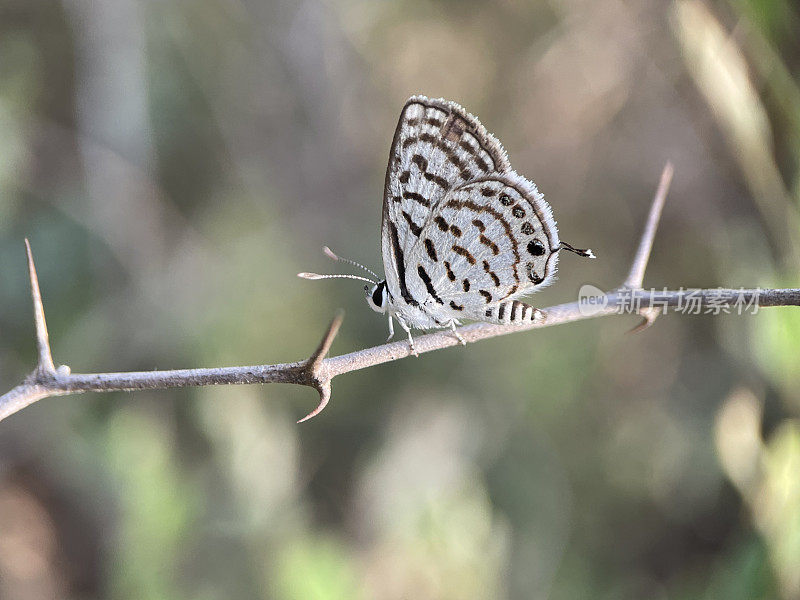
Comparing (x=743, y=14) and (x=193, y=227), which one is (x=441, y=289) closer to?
(x=743, y=14)

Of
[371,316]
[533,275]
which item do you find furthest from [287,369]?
[371,316]

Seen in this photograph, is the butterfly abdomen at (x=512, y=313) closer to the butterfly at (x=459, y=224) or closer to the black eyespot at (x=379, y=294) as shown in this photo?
the butterfly at (x=459, y=224)

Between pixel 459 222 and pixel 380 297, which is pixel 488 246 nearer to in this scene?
pixel 459 222

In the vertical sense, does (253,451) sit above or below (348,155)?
below

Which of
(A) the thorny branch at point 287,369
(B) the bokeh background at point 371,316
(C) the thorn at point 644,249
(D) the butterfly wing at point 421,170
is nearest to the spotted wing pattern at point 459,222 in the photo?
(D) the butterfly wing at point 421,170

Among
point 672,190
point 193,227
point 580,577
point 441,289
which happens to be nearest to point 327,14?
point 193,227

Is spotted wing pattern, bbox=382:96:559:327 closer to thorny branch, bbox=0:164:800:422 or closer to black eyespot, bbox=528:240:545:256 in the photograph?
black eyespot, bbox=528:240:545:256

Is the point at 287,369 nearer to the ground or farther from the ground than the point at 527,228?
nearer to the ground
